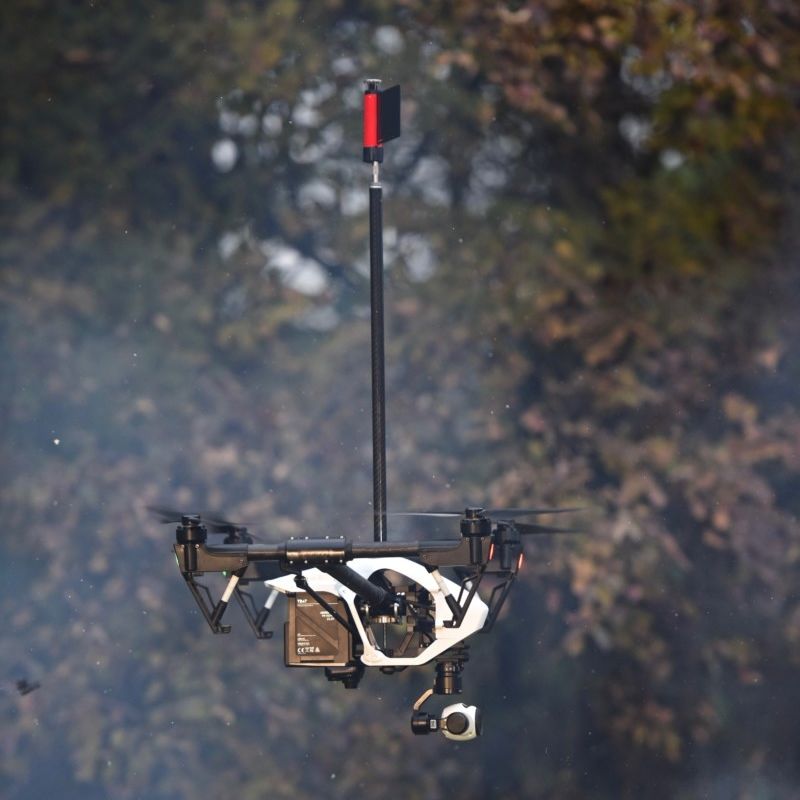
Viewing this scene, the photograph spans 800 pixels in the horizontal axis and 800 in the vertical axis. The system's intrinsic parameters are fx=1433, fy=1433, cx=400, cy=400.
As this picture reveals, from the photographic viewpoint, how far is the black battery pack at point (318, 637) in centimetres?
223

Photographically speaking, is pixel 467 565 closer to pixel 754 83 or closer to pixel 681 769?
pixel 681 769

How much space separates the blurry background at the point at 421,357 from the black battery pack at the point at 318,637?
0.93 m

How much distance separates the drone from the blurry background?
0.90m

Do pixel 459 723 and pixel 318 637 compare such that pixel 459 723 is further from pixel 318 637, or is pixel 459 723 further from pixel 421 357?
pixel 421 357

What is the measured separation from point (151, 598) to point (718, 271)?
1480mm

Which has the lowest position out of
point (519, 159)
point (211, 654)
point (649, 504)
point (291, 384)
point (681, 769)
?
point (681, 769)

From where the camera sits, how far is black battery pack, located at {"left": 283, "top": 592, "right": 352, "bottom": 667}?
2.23 metres

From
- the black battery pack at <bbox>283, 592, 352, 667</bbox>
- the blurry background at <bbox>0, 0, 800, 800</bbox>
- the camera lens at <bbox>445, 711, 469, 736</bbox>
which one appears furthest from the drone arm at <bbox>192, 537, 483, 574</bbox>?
the blurry background at <bbox>0, 0, 800, 800</bbox>

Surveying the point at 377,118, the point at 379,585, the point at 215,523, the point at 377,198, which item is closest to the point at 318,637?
the point at 379,585

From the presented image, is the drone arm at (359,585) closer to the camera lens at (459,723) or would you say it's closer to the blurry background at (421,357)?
the camera lens at (459,723)

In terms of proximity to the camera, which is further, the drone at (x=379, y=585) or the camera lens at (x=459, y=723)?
the camera lens at (x=459, y=723)

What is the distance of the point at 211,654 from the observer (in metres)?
3.18

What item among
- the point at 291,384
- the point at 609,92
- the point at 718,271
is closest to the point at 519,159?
the point at 609,92

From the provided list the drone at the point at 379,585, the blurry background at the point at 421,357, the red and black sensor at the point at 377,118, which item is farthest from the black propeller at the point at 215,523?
the blurry background at the point at 421,357
